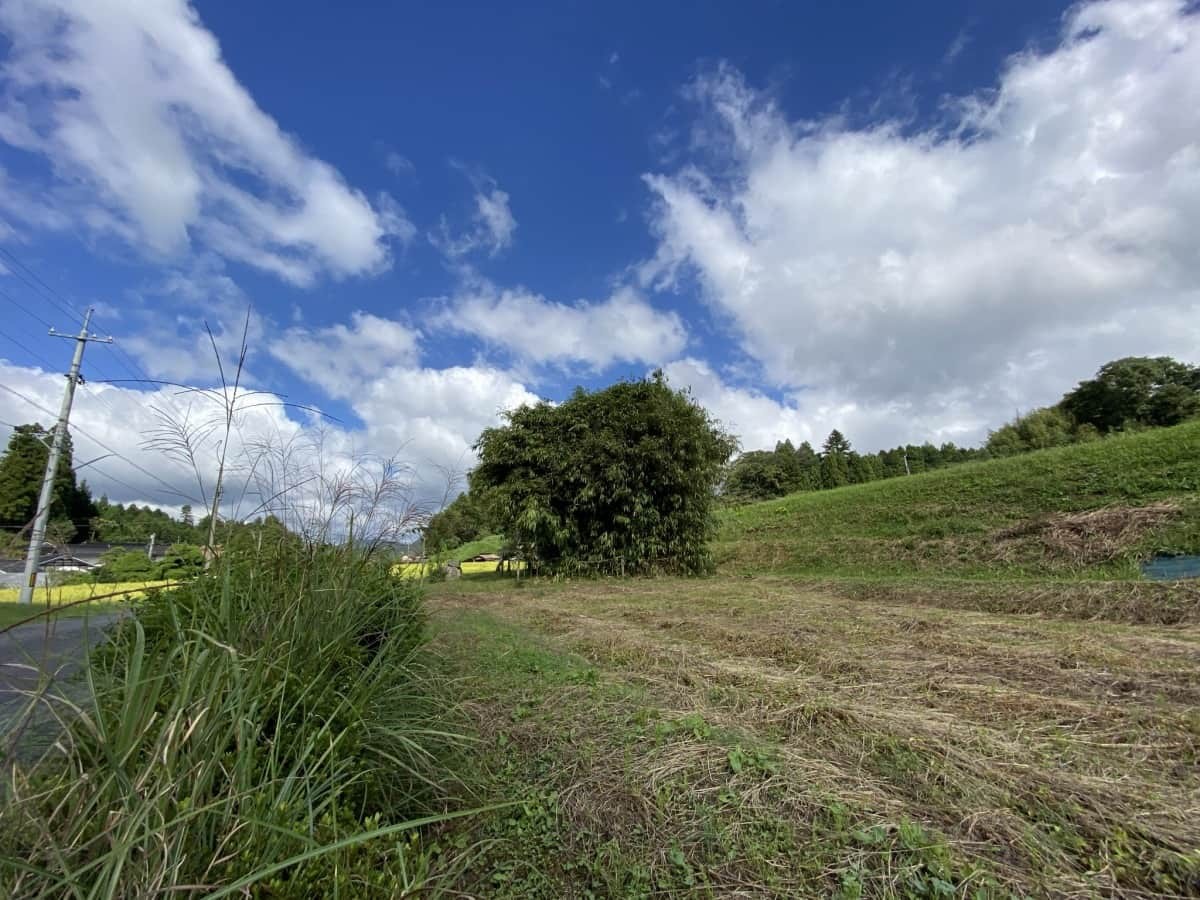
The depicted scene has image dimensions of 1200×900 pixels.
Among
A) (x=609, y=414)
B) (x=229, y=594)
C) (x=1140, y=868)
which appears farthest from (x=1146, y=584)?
(x=609, y=414)

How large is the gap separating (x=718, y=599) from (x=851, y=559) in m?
4.41

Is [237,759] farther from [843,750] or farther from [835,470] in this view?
[835,470]

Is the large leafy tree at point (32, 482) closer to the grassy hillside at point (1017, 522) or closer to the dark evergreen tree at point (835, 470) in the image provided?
the grassy hillside at point (1017, 522)

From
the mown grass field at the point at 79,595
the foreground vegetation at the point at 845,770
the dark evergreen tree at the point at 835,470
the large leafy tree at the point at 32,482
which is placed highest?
the dark evergreen tree at the point at 835,470

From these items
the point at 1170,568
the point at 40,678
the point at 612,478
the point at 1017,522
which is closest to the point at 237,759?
the point at 40,678

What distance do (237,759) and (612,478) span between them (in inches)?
373

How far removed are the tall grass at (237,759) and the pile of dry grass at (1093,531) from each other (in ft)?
27.6

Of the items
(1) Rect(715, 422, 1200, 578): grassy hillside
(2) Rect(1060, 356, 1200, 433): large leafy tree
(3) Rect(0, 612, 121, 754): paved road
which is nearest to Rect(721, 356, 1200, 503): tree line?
(2) Rect(1060, 356, 1200, 433): large leafy tree

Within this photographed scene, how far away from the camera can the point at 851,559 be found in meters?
9.50

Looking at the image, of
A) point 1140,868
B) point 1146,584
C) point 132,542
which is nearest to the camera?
point 1140,868

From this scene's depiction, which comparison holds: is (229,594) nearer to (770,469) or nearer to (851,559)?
(851,559)

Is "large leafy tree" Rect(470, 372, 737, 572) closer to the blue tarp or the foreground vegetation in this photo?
the blue tarp

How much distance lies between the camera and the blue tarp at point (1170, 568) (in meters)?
5.39

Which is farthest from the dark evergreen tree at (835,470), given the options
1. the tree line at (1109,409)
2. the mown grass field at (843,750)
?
the mown grass field at (843,750)
